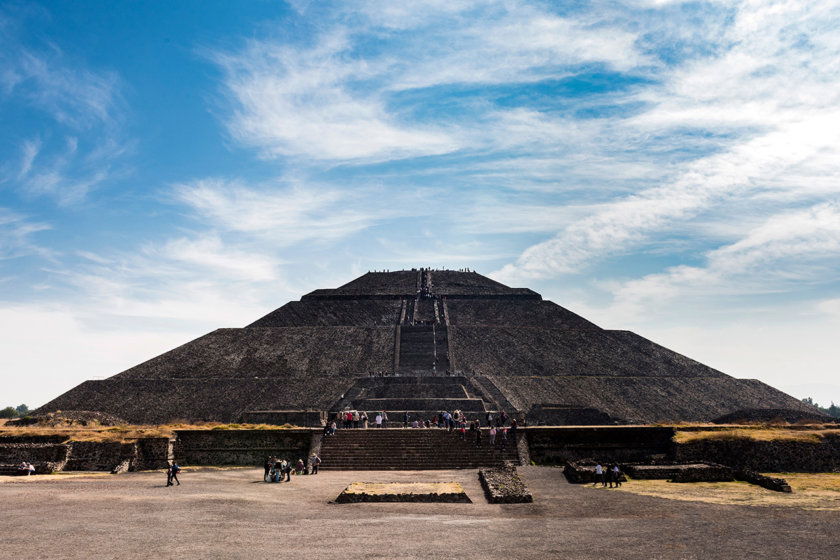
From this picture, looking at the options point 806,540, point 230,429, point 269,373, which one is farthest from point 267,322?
point 806,540

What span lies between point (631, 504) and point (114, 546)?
12165 millimetres

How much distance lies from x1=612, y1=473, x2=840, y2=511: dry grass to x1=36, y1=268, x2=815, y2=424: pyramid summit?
2141 centimetres

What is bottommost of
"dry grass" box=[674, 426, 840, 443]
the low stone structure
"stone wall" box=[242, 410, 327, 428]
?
the low stone structure

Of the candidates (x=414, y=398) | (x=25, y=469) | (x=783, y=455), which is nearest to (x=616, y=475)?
(x=783, y=455)

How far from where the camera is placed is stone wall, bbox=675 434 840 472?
2591cm

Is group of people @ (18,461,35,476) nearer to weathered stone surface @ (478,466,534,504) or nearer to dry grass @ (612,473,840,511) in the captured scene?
weathered stone surface @ (478,466,534,504)

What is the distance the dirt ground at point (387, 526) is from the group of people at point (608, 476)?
0.52 m

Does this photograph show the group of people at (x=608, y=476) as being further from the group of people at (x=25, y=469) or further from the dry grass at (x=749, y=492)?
the group of people at (x=25, y=469)

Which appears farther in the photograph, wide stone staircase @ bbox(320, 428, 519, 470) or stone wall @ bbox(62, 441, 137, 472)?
stone wall @ bbox(62, 441, 137, 472)

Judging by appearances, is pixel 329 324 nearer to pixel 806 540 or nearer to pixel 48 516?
pixel 48 516

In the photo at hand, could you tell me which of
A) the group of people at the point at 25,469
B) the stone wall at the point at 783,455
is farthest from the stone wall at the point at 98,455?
the stone wall at the point at 783,455

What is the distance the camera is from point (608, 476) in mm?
21297

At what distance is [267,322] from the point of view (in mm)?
77875

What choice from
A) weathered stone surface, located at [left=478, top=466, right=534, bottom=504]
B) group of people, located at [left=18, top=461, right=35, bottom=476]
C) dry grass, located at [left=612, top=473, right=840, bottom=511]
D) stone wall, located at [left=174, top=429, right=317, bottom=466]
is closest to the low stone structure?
weathered stone surface, located at [left=478, top=466, right=534, bottom=504]
